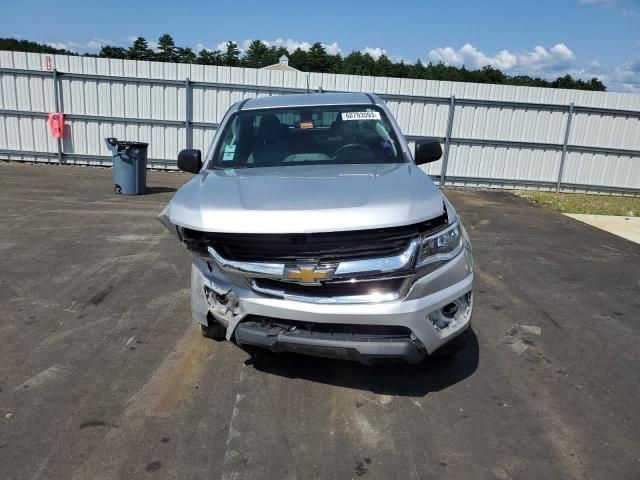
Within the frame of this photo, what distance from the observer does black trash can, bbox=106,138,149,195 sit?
34.1 ft

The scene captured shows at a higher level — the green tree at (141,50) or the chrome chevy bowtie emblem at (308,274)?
the green tree at (141,50)

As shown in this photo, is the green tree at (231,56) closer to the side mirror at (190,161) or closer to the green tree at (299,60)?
the green tree at (299,60)

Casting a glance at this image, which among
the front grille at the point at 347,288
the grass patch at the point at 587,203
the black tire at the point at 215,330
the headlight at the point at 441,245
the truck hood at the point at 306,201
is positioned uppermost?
the truck hood at the point at 306,201

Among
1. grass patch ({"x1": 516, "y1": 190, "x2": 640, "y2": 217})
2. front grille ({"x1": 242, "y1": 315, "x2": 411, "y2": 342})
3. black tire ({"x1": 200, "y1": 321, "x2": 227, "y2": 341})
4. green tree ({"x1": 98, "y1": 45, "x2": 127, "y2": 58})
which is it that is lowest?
grass patch ({"x1": 516, "y1": 190, "x2": 640, "y2": 217})

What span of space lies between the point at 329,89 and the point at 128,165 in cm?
614

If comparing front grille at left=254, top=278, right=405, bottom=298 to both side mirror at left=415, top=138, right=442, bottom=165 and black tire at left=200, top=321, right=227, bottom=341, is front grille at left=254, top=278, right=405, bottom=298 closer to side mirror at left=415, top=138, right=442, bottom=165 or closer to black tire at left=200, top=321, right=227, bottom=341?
black tire at left=200, top=321, right=227, bottom=341

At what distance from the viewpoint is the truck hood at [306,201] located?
282cm

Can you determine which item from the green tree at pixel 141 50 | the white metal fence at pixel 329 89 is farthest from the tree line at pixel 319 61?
the white metal fence at pixel 329 89

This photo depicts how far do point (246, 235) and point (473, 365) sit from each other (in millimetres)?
1968

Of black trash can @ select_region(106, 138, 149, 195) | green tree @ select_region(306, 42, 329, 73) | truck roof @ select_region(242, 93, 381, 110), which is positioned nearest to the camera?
truck roof @ select_region(242, 93, 381, 110)

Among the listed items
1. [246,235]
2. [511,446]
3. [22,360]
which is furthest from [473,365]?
[22,360]

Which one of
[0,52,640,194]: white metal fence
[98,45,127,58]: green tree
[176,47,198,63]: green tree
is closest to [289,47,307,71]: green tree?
[176,47,198,63]: green tree

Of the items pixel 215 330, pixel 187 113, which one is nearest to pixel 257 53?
pixel 187 113

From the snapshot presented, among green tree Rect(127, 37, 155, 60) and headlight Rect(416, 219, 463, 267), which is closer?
headlight Rect(416, 219, 463, 267)
